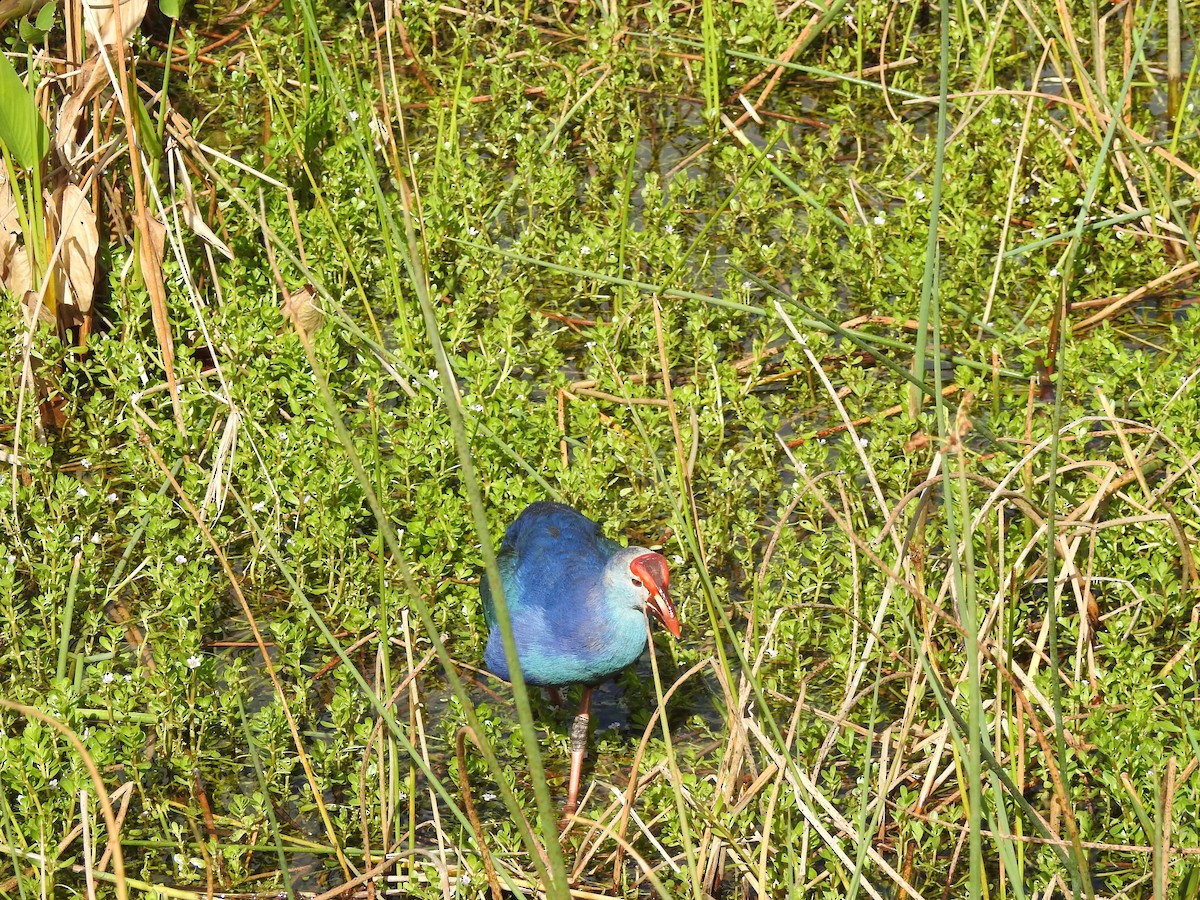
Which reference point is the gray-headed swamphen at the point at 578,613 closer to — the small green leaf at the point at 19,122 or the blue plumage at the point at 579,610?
the blue plumage at the point at 579,610

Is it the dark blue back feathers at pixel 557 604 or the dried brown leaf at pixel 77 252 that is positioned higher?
the dried brown leaf at pixel 77 252

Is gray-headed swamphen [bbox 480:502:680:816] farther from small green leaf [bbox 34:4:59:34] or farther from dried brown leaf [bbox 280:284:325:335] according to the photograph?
small green leaf [bbox 34:4:59:34]

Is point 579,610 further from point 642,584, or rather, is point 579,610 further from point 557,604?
point 642,584

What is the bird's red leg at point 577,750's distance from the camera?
11.8 feet

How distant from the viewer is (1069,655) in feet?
12.6

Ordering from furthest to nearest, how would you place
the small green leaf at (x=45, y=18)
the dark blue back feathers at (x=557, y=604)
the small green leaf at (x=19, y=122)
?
the small green leaf at (x=45, y=18), the small green leaf at (x=19, y=122), the dark blue back feathers at (x=557, y=604)

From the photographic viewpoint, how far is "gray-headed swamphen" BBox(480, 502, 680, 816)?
350 centimetres

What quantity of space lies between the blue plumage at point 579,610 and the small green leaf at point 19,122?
191 cm

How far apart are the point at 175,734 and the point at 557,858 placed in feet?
6.81

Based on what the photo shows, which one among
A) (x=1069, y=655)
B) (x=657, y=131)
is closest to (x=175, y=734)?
(x=1069, y=655)

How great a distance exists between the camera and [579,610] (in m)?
3.54

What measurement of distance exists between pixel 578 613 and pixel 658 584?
0.80ft

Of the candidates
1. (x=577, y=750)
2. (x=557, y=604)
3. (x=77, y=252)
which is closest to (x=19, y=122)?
(x=77, y=252)

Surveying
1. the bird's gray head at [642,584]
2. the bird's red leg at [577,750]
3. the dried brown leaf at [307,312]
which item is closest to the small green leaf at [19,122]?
the dried brown leaf at [307,312]
